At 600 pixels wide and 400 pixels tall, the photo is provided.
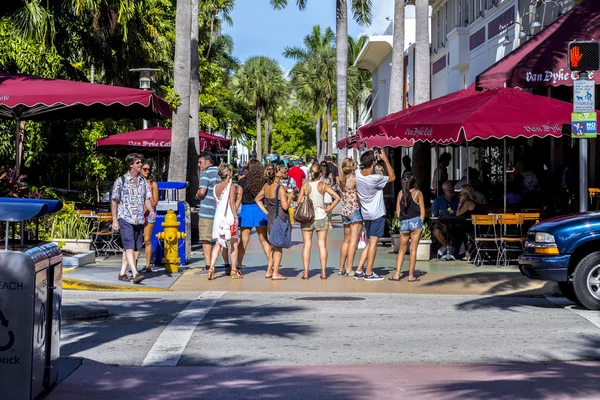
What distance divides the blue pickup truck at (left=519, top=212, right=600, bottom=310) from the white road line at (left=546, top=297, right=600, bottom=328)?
0.11 metres

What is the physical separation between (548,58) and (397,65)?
41.7 ft

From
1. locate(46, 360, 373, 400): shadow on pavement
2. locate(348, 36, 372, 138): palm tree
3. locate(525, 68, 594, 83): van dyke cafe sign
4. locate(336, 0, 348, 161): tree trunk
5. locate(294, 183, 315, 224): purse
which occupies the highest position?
locate(348, 36, 372, 138): palm tree

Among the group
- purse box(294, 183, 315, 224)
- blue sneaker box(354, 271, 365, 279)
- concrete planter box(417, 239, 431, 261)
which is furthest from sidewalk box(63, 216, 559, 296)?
purse box(294, 183, 315, 224)

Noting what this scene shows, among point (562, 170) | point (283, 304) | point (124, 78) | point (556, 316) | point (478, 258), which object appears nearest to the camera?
point (556, 316)

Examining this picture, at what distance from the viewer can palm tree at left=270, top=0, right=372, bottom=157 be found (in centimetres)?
3500

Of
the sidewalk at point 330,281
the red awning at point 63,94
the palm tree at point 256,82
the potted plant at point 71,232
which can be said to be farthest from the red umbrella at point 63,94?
the palm tree at point 256,82

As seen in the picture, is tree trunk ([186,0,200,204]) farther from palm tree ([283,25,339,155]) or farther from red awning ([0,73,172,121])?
palm tree ([283,25,339,155])

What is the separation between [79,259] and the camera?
1628 centimetres

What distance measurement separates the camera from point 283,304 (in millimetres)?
12453

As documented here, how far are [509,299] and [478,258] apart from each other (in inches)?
165

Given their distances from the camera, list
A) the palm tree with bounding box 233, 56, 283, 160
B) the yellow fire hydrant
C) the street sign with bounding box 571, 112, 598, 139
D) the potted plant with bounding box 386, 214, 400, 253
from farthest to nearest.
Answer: the palm tree with bounding box 233, 56, 283, 160 < the potted plant with bounding box 386, 214, 400, 253 < the yellow fire hydrant < the street sign with bounding box 571, 112, 598, 139

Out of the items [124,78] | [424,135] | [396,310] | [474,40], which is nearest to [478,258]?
[424,135]

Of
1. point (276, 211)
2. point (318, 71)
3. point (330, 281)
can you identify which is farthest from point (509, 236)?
point (318, 71)

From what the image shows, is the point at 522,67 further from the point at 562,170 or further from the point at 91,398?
the point at 91,398
